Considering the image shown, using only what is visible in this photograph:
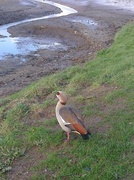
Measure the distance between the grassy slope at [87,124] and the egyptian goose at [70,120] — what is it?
317 millimetres

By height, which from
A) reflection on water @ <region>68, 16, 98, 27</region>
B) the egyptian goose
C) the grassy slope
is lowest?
reflection on water @ <region>68, 16, 98, 27</region>

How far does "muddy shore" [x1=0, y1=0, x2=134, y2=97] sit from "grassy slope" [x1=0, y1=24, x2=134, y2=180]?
239 centimetres

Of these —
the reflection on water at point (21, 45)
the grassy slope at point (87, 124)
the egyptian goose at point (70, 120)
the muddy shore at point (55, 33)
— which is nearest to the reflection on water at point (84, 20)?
the muddy shore at point (55, 33)

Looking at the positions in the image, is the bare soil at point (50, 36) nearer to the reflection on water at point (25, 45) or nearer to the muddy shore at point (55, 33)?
the muddy shore at point (55, 33)

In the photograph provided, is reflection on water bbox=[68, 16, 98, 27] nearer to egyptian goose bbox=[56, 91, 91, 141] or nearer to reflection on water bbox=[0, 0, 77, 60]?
reflection on water bbox=[0, 0, 77, 60]

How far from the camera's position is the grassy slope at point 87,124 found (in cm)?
554

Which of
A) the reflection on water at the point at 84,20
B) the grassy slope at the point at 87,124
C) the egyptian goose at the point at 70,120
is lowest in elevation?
the reflection on water at the point at 84,20

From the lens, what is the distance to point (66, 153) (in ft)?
19.5

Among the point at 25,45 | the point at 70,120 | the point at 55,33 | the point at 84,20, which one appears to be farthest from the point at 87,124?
the point at 84,20

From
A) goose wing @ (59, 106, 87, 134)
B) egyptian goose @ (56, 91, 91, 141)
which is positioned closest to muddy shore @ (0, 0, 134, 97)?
egyptian goose @ (56, 91, 91, 141)

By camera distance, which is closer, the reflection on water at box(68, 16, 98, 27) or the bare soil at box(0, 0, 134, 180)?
the bare soil at box(0, 0, 134, 180)

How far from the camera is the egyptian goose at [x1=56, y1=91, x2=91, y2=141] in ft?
18.8

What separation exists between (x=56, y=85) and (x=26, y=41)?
896 cm

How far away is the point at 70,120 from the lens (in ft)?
19.2
